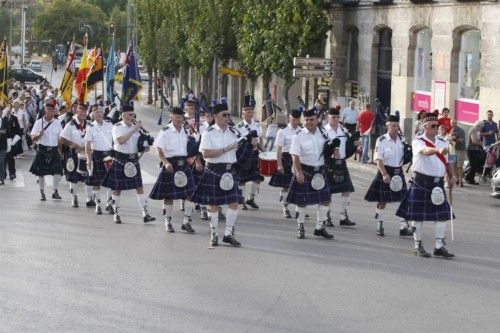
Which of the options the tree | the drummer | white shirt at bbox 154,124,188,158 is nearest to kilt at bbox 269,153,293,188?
the drummer

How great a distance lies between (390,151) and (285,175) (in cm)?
288

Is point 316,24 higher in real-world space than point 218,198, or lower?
higher

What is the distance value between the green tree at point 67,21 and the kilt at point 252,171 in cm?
10805

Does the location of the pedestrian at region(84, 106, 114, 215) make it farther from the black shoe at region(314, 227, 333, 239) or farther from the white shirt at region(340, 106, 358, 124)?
the white shirt at region(340, 106, 358, 124)

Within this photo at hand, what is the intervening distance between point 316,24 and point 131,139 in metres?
22.1

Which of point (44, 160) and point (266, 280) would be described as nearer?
point (266, 280)

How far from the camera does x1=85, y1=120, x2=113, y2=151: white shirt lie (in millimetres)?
18812

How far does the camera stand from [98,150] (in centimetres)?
1908

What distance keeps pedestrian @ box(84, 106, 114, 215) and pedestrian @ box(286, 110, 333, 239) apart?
3.85 m

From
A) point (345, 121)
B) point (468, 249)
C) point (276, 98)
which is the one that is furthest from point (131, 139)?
point (276, 98)

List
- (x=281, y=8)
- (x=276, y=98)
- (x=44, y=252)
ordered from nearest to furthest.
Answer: (x=44, y=252) < (x=281, y=8) < (x=276, y=98)

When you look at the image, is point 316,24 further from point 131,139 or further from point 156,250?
point 156,250

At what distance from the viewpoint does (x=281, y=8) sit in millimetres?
38969

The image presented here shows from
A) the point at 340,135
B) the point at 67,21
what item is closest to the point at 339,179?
the point at 340,135
